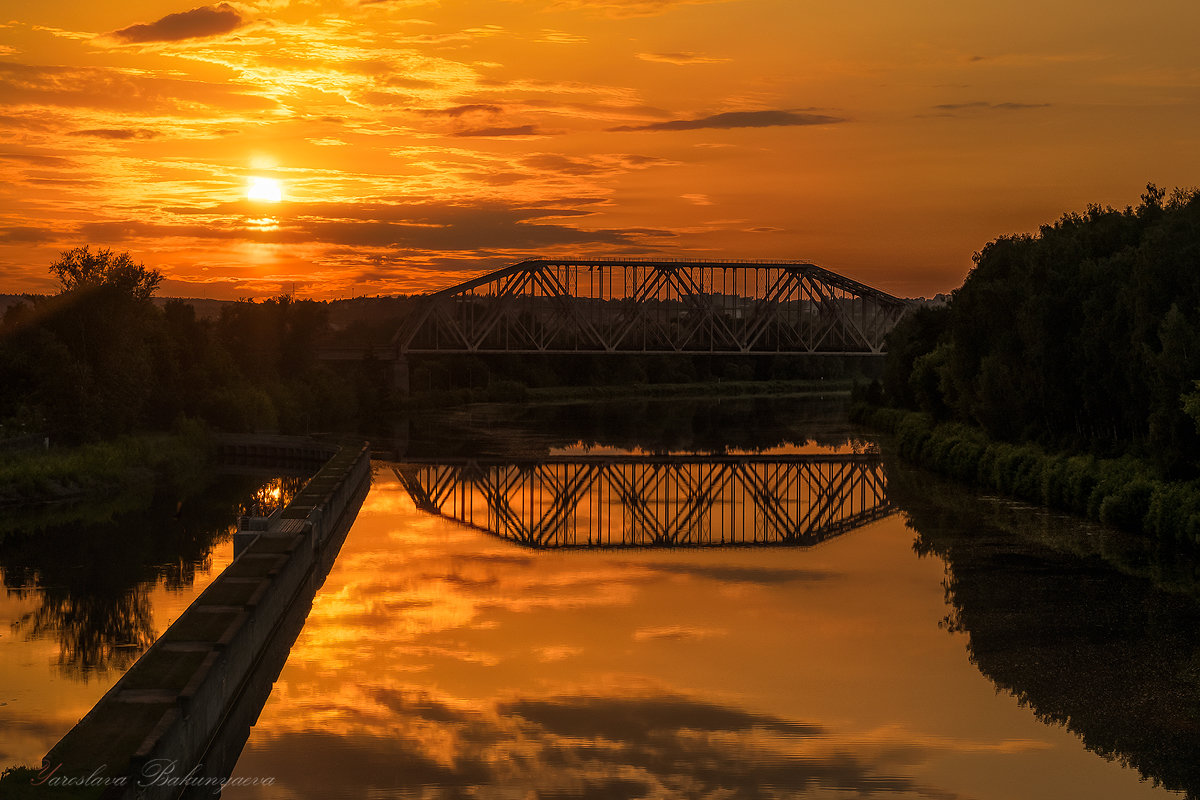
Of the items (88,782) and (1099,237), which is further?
(1099,237)

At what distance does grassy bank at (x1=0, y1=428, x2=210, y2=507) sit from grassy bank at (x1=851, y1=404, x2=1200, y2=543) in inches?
1252

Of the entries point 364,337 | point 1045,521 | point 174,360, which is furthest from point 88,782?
point 364,337

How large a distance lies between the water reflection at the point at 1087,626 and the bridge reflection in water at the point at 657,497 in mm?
5042

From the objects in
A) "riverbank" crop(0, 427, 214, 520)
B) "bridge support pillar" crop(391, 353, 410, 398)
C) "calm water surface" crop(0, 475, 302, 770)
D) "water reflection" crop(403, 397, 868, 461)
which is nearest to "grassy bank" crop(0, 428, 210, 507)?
"riverbank" crop(0, 427, 214, 520)

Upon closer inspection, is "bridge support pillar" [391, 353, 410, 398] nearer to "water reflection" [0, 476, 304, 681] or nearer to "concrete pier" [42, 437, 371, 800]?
"water reflection" [0, 476, 304, 681]

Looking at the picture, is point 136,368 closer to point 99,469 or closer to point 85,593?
point 99,469

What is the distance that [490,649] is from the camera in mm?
25734

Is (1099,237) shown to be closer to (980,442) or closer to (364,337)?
(980,442)

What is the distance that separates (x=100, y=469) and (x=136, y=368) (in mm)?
9303

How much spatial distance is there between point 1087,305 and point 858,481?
44.1 feet

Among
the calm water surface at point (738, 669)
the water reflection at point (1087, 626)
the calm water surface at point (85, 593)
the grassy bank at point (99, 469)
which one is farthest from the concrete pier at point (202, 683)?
the grassy bank at point (99, 469)

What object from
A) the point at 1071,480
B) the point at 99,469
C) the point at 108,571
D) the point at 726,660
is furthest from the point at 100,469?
the point at 1071,480

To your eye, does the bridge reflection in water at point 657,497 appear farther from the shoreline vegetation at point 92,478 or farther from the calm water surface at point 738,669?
the shoreline vegetation at point 92,478

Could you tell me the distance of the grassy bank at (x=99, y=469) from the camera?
46125mm
